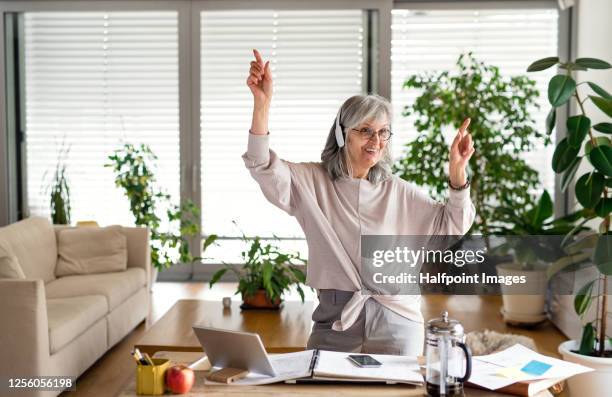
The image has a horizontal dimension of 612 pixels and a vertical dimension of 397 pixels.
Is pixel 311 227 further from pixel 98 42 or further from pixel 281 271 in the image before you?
pixel 98 42

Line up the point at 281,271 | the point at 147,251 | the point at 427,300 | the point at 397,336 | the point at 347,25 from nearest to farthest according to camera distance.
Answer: the point at 397,336, the point at 281,271, the point at 147,251, the point at 427,300, the point at 347,25

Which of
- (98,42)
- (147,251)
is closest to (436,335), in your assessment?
(147,251)

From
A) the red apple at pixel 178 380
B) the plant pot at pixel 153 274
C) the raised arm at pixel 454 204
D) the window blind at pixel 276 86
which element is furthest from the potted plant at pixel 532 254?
the red apple at pixel 178 380

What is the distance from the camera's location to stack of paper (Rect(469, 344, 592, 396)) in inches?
82.7

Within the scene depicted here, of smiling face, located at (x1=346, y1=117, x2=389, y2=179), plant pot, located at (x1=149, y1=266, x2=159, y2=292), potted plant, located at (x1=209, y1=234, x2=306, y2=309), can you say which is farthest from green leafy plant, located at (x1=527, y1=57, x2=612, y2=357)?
plant pot, located at (x1=149, y1=266, x2=159, y2=292)

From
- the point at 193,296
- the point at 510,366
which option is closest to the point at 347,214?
the point at 510,366

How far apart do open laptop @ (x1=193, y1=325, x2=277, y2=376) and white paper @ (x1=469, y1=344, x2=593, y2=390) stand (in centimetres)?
56

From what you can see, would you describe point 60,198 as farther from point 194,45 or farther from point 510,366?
point 510,366

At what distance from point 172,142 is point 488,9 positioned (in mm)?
2885

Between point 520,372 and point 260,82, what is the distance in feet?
3.69

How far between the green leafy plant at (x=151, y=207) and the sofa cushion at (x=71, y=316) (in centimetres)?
173

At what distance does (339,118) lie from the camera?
2.68 m

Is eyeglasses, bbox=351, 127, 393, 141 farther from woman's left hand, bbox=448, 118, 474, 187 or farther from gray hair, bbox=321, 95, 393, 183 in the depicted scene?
woman's left hand, bbox=448, 118, 474, 187

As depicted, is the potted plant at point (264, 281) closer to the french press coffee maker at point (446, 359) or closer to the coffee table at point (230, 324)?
the coffee table at point (230, 324)
